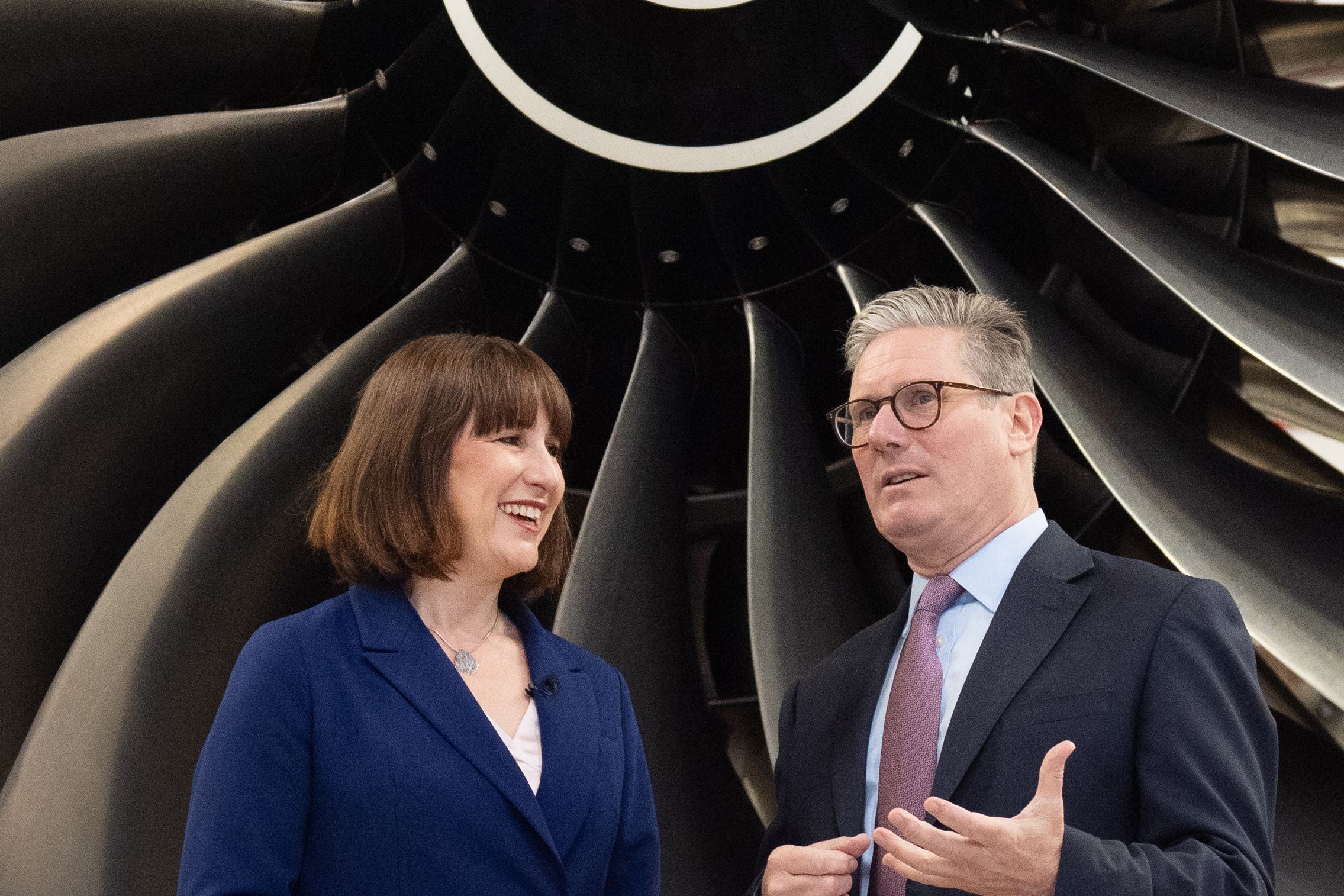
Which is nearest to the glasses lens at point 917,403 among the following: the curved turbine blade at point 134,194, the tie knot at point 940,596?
the tie knot at point 940,596

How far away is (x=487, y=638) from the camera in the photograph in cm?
167

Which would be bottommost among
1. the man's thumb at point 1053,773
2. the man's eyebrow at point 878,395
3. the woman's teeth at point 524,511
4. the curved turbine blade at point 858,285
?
the man's thumb at point 1053,773

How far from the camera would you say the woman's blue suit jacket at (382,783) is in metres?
1.36

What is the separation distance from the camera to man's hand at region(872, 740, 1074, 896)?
117 centimetres

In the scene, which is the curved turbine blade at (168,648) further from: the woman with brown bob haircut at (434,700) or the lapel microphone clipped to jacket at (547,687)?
the lapel microphone clipped to jacket at (547,687)

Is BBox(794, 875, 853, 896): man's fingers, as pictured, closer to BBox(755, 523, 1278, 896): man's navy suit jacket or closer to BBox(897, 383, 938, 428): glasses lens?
BBox(755, 523, 1278, 896): man's navy suit jacket

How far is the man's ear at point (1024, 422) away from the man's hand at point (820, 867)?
655mm

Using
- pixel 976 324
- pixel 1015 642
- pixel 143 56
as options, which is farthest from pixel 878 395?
pixel 143 56

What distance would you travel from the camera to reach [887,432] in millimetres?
1767

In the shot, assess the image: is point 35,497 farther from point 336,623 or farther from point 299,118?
point 299,118

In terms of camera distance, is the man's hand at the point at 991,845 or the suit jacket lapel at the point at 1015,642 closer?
the man's hand at the point at 991,845

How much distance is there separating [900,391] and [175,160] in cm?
126

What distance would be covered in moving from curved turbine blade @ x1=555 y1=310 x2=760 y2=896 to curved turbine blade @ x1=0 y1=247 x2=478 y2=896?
18.1 inches

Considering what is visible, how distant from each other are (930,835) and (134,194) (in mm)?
1623
